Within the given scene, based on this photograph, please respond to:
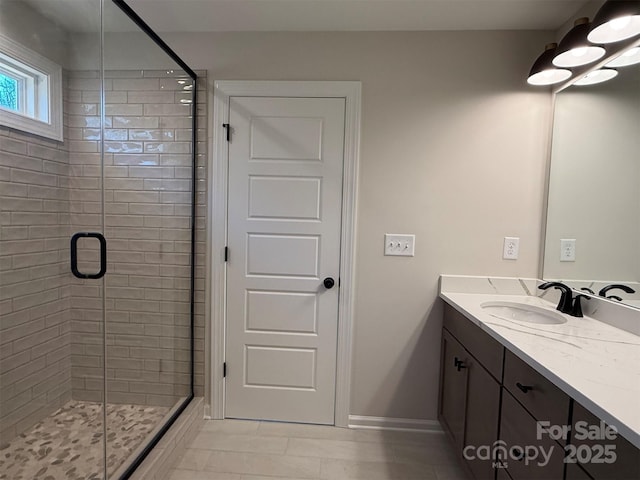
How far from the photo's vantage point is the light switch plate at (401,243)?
203cm

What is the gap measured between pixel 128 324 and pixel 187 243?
24.3 inches

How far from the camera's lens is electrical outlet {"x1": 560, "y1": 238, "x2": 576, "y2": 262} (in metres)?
1.76

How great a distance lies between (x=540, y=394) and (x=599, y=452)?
25 cm

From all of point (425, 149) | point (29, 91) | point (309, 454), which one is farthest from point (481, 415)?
point (29, 91)

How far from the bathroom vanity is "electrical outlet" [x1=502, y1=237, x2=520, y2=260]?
273mm

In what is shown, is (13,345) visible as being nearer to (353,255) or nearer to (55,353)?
(55,353)

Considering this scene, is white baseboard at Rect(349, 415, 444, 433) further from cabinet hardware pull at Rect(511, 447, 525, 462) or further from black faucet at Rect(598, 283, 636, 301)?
black faucet at Rect(598, 283, 636, 301)

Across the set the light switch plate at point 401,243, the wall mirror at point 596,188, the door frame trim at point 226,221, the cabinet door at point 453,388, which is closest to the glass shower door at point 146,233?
the door frame trim at point 226,221

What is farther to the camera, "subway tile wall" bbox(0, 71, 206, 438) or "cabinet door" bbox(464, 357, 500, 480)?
"subway tile wall" bbox(0, 71, 206, 438)

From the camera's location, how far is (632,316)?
1.37m

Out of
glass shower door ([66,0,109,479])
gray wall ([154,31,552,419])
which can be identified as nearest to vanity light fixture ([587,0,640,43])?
gray wall ([154,31,552,419])

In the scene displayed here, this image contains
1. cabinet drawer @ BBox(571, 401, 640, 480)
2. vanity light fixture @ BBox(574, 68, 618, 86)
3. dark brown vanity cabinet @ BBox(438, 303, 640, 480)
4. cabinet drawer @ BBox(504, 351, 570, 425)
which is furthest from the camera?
vanity light fixture @ BBox(574, 68, 618, 86)

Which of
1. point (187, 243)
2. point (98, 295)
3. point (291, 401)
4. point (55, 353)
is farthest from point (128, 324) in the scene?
point (291, 401)

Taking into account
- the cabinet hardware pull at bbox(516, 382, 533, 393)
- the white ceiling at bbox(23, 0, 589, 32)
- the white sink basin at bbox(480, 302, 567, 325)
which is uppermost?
the white ceiling at bbox(23, 0, 589, 32)
